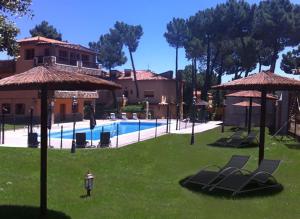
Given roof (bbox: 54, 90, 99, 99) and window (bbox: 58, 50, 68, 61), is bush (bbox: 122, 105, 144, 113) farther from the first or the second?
window (bbox: 58, 50, 68, 61)

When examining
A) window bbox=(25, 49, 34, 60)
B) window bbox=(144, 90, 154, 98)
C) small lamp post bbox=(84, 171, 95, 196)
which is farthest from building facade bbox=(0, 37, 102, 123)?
small lamp post bbox=(84, 171, 95, 196)

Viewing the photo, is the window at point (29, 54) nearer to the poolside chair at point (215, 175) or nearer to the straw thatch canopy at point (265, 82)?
the straw thatch canopy at point (265, 82)

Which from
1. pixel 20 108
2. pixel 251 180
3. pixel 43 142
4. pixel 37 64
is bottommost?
pixel 251 180

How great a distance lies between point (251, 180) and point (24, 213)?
542 centimetres

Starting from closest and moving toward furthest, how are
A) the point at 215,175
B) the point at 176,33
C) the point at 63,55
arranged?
the point at 215,175
the point at 63,55
the point at 176,33

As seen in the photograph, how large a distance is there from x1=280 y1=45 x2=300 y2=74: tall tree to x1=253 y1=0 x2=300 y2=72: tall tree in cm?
586

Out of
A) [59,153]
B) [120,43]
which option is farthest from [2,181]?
[120,43]

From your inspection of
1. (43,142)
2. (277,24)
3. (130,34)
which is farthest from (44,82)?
(130,34)

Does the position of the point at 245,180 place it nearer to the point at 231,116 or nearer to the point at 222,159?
the point at 222,159

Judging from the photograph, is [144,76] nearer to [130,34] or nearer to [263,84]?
[130,34]

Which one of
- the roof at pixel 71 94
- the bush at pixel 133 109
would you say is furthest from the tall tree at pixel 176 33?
the roof at pixel 71 94

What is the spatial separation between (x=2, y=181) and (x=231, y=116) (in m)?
31.2

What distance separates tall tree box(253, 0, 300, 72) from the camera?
4525 cm

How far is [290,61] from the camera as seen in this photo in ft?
177
